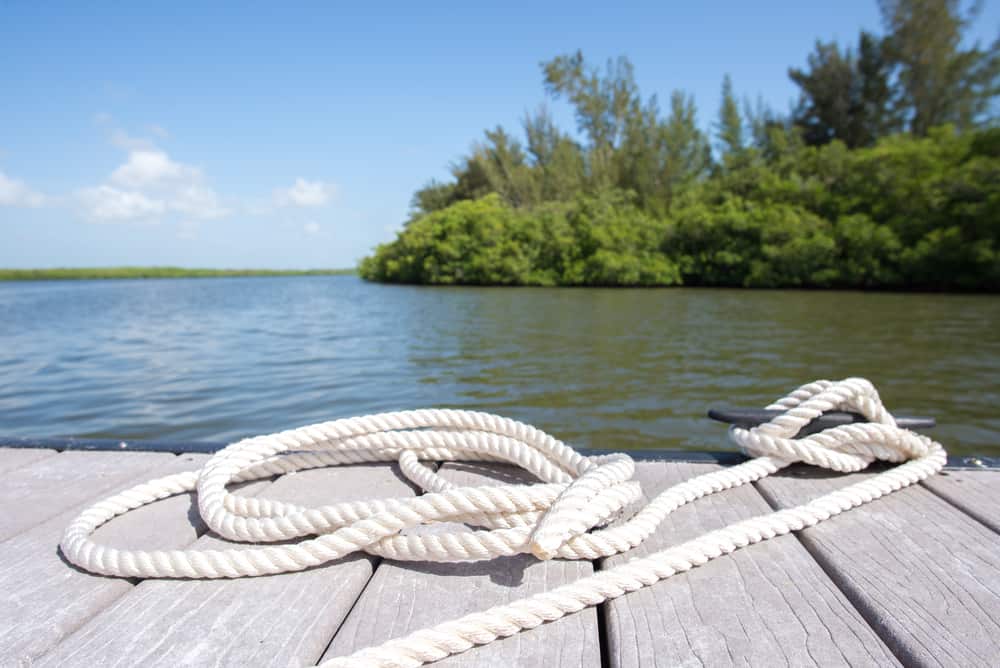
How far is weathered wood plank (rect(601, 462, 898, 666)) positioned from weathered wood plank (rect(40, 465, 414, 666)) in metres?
0.43

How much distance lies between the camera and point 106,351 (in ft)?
26.4

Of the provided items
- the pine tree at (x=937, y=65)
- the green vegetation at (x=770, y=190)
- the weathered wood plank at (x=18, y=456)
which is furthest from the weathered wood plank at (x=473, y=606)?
the pine tree at (x=937, y=65)

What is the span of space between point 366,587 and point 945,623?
0.88 meters

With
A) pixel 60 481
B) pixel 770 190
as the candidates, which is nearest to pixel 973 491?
pixel 60 481

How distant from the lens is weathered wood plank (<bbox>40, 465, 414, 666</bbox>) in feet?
2.65

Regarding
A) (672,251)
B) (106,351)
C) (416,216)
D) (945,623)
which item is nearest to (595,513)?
(945,623)

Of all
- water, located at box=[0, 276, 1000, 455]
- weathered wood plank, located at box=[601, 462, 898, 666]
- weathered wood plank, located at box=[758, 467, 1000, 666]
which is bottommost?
water, located at box=[0, 276, 1000, 455]

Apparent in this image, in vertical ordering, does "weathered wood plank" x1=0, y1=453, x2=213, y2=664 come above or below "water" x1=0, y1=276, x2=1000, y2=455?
above

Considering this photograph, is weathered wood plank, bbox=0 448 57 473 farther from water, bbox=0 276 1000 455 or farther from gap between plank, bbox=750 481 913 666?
water, bbox=0 276 1000 455

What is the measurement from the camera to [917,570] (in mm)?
1000

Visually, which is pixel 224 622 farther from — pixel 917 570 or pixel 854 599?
pixel 917 570

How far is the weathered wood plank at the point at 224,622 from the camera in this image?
0.81 metres

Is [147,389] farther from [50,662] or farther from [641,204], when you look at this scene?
[641,204]

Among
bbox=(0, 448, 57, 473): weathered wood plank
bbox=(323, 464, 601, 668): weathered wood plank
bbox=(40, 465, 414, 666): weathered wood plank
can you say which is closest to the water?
bbox=(0, 448, 57, 473): weathered wood plank
